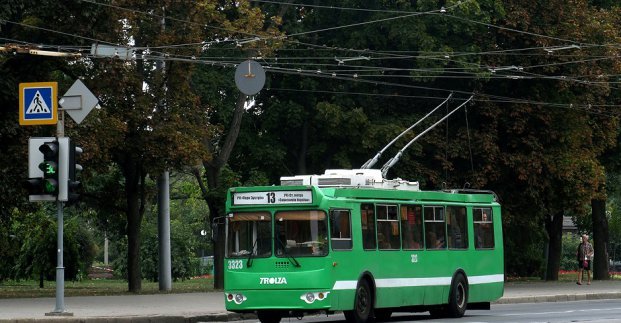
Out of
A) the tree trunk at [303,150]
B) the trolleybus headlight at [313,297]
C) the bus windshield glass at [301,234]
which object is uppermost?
the tree trunk at [303,150]

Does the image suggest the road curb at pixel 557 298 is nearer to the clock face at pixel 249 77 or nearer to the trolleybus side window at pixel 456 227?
the trolleybus side window at pixel 456 227

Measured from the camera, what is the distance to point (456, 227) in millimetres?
27391

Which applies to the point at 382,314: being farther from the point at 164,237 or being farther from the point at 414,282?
the point at 164,237

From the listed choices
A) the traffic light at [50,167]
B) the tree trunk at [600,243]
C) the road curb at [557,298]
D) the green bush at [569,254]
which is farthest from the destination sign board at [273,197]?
the green bush at [569,254]

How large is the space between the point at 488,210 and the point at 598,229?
87.5 feet

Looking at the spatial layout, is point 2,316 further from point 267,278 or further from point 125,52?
point 125,52

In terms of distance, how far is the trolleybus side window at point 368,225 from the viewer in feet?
78.0

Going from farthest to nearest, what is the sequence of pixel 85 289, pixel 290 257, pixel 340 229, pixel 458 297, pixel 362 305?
pixel 85 289 → pixel 458 297 → pixel 362 305 → pixel 340 229 → pixel 290 257

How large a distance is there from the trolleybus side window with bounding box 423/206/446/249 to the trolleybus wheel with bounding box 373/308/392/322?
162cm

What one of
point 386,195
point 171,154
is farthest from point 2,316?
point 171,154

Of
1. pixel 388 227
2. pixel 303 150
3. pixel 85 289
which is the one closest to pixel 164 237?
pixel 85 289

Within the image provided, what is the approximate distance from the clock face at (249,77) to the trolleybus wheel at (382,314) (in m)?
7.17

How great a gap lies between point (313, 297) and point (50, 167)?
5341 mm

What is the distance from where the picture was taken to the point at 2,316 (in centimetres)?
2297
